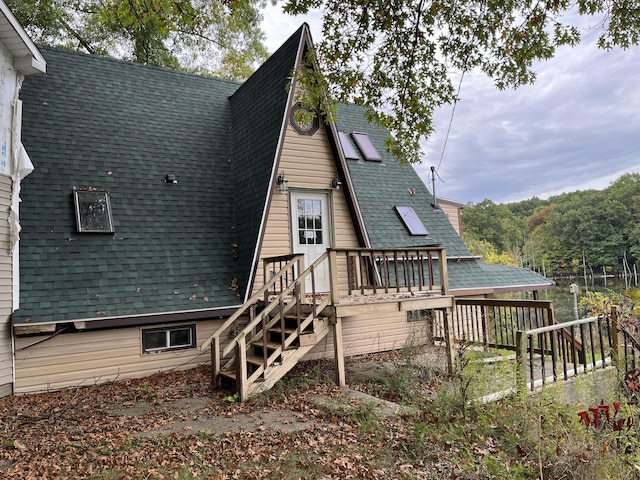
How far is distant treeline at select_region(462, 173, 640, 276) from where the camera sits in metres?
64.7

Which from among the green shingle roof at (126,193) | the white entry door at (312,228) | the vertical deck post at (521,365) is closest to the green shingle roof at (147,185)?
the green shingle roof at (126,193)

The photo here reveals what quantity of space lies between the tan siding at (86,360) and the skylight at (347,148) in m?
7.19

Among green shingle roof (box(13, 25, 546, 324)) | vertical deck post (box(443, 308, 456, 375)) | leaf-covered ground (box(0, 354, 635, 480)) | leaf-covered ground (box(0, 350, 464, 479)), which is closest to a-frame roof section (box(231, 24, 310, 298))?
green shingle roof (box(13, 25, 546, 324))

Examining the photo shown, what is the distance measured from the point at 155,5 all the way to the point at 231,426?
6.17m

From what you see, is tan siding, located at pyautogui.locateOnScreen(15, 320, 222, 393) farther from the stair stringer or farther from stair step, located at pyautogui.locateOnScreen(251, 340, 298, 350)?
the stair stringer

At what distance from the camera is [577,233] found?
69688mm

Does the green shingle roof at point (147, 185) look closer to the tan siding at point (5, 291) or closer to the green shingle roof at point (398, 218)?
the green shingle roof at point (398, 218)

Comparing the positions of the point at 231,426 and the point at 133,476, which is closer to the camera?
the point at 133,476

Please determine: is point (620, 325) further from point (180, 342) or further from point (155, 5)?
point (155, 5)

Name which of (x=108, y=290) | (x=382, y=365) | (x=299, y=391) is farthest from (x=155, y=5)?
(x=382, y=365)

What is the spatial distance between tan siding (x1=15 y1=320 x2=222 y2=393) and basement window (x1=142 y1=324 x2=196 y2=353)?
13cm

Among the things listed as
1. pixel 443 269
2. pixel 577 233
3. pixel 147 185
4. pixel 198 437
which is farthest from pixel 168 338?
pixel 577 233

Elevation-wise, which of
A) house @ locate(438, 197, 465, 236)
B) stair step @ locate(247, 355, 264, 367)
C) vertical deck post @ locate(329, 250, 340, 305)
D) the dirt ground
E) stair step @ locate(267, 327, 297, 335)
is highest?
house @ locate(438, 197, 465, 236)

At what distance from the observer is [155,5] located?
675 centimetres
